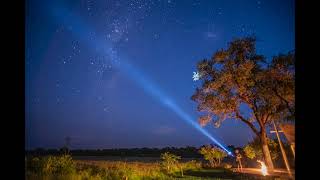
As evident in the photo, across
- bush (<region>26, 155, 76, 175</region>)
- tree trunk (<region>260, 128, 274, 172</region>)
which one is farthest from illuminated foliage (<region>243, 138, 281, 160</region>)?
bush (<region>26, 155, 76, 175</region>)

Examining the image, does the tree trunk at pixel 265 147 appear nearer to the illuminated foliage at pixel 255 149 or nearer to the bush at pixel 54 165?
the illuminated foliage at pixel 255 149

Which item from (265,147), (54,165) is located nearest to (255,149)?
(265,147)

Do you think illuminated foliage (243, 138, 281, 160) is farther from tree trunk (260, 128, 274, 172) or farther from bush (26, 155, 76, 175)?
bush (26, 155, 76, 175)

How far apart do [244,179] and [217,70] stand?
7.05 meters

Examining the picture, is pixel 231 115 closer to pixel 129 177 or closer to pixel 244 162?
pixel 129 177

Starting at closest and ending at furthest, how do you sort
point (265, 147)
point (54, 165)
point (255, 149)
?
point (54, 165) < point (265, 147) < point (255, 149)

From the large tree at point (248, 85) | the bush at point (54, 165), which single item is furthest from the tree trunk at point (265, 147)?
the bush at point (54, 165)

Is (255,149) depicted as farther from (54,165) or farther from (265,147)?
(54,165)
